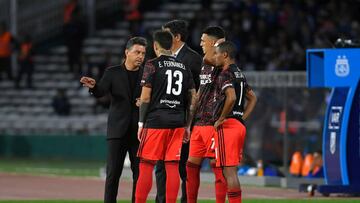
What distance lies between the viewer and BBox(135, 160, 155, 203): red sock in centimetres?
1438

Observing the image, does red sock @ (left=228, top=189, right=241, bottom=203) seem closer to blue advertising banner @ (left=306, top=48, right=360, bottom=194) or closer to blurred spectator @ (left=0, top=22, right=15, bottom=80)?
blue advertising banner @ (left=306, top=48, right=360, bottom=194)

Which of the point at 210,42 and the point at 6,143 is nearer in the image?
the point at 210,42

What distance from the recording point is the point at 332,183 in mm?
19000

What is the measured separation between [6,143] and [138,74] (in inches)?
754

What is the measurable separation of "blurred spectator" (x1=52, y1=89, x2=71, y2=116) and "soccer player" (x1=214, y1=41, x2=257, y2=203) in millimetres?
21095

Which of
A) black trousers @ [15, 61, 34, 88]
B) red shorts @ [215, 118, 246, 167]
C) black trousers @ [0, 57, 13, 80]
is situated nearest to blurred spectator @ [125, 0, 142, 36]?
black trousers @ [15, 61, 34, 88]

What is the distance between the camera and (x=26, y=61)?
3744 centimetres

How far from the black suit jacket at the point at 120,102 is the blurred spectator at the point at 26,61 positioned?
2225 cm

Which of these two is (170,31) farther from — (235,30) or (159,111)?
(235,30)

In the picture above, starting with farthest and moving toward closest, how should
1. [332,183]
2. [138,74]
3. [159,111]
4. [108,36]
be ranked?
1. [108,36]
2. [332,183]
3. [138,74]
4. [159,111]

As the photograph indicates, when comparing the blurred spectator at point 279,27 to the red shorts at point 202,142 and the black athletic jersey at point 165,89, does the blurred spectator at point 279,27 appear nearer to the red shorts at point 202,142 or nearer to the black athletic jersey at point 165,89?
the red shorts at point 202,142

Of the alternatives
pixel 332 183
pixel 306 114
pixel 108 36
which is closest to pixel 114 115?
pixel 332 183

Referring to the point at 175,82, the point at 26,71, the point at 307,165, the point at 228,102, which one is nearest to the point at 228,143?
the point at 228,102

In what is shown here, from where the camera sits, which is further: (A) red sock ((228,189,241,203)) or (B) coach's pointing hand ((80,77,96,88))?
(B) coach's pointing hand ((80,77,96,88))
